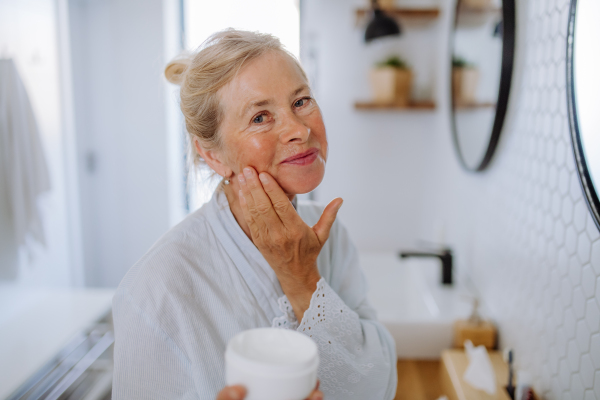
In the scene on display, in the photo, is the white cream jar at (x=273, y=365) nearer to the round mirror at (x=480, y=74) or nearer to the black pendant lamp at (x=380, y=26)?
the round mirror at (x=480, y=74)

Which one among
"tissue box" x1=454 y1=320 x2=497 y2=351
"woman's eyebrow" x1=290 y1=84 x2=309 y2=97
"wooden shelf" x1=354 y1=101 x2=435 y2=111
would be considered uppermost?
"woman's eyebrow" x1=290 y1=84 x2=309 y2=97

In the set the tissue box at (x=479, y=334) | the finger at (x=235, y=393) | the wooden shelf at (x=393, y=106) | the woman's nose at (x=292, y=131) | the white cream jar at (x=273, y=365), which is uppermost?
the wooden shelf at (x=393, y=106)

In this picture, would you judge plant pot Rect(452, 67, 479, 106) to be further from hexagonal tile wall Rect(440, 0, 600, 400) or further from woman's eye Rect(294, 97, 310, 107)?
woman's eye Rect(294, 97, 310, 107)

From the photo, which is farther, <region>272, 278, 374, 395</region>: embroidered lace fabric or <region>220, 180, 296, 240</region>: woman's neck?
<region>220, 180, 296, 240</region>: woman's neck

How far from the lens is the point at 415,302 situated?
6.19 ft

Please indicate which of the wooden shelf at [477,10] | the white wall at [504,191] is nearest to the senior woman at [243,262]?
the white wall at [504,191]

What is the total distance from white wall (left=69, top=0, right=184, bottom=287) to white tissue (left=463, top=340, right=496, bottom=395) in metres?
2.49

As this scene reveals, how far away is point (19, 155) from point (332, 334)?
75.6 inches

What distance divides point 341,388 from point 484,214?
988 mm

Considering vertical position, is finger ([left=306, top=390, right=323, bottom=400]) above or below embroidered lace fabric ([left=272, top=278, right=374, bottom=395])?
above

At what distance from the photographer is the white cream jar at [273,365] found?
46 cm

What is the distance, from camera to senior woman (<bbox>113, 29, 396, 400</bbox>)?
809 mm

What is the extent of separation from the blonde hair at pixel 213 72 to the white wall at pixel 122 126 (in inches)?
→ 84.5

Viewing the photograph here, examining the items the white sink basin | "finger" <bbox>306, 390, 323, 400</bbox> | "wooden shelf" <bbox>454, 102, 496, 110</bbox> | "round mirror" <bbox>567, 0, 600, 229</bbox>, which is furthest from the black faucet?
"finger" <bbox>306, 390, 323, 400</bbox>
